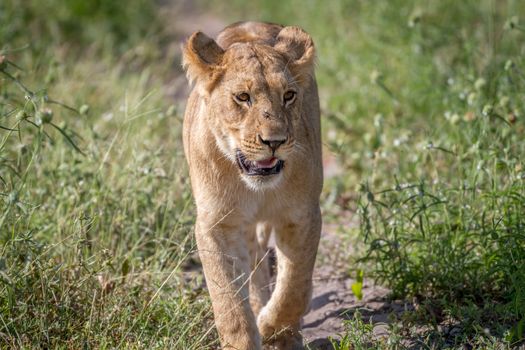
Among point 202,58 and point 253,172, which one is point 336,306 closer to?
point 253,172

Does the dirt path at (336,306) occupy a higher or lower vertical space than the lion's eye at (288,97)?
lower

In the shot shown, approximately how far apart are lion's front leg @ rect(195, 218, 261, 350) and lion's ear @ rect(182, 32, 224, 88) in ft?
2.26

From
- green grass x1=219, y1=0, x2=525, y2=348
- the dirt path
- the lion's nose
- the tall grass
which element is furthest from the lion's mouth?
the dirt path

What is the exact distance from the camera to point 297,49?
471 centimetres

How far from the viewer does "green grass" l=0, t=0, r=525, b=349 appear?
171 inches

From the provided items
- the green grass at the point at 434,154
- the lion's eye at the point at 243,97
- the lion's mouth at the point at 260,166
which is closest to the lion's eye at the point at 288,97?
the lion's eye at the point at 243,97

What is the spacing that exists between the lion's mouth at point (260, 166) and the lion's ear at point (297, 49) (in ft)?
1.77

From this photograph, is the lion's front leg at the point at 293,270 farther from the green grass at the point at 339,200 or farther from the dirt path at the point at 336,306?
the green grass at the point at 339,200

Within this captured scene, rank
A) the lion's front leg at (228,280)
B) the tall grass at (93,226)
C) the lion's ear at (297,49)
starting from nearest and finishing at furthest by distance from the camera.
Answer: the tall grass at (93,226) < the lion's front leg at (228,280) < the lion's ear at (297,49)

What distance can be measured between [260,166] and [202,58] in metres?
0.62

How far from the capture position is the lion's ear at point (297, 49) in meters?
4.61

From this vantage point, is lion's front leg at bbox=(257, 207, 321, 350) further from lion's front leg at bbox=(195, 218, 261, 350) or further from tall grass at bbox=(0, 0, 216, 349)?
tall grass at bbox=(0, 0, 216, 349)

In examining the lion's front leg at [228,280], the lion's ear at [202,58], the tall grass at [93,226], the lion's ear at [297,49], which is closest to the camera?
the tall grass at [93,226]

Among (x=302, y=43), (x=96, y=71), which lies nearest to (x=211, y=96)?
(x=302, y=43)
